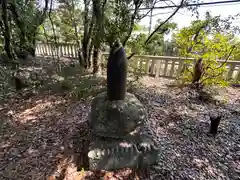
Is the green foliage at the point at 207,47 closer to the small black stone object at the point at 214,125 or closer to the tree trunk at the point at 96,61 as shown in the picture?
the small black stone object at the point at 214,125

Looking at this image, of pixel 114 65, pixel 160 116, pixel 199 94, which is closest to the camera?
pixel 114 65

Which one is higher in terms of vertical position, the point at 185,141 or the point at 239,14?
the point at 239,14

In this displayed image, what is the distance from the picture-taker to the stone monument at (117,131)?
158cm

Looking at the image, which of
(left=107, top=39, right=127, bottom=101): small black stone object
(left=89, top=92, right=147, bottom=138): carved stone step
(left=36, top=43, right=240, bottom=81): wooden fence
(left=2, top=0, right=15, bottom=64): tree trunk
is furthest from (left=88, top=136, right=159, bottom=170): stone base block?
(left=2, top=0, right=15, bottom=64): tree trunk

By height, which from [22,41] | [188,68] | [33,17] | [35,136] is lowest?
[35,136]

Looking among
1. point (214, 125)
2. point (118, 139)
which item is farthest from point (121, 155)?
point (214, 125)

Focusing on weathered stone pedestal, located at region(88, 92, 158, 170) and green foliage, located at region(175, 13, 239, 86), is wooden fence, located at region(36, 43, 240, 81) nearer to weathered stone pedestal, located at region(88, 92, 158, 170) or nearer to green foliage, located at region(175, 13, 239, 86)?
green foliage, located at region(175, 13, 239, 86)

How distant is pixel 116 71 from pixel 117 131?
0.72 meters

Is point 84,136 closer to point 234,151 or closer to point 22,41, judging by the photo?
point 234,151

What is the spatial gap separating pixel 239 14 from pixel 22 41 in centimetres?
598

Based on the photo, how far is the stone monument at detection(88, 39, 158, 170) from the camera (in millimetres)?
1577

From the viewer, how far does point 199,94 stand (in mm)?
3398

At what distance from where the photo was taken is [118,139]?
1.71 m

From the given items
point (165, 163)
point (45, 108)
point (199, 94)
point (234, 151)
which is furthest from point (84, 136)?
point (199, 94)
